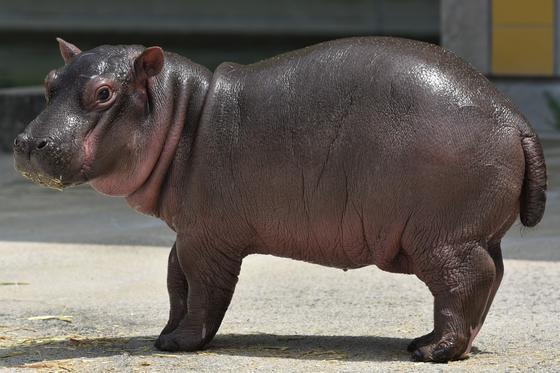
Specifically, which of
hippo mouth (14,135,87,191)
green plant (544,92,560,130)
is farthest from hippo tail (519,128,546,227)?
green plant (544,92,560,130)

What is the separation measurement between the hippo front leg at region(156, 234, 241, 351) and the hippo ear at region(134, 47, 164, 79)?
738 mm

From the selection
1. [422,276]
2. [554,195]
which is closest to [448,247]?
[422,276]

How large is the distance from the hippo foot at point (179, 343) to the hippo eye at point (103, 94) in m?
1.09

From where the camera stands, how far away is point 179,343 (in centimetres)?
564

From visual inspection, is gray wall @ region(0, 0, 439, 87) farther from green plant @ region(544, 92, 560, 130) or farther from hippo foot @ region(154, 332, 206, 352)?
hippo foot @ region(154, 332, 206, 352)

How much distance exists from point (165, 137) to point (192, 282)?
2.12 feet

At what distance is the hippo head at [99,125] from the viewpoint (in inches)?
208

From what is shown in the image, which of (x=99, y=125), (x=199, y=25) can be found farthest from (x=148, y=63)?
→ (x=199, y=25)

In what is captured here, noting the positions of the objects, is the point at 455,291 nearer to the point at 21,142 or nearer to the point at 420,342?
the point at 420,342

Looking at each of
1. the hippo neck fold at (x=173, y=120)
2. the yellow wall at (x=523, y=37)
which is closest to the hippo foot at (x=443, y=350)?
the hippo neck fold at (x=173, y=120)

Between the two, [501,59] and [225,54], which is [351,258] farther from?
[225,54]

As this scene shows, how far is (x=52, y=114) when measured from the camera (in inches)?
211

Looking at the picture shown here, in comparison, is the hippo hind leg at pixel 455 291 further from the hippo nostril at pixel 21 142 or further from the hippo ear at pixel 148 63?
the hippo nostril at pixel 21 142

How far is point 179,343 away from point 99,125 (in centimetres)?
103
